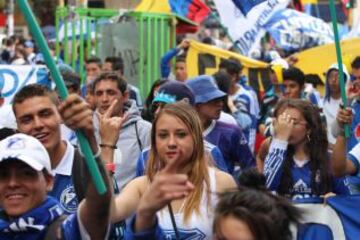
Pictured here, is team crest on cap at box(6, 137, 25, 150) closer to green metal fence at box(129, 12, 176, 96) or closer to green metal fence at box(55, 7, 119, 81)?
green metal fence at box(55, 7, 119, 81)

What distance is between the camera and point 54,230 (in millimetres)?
4250

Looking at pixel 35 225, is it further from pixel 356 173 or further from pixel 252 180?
pixel 356 173

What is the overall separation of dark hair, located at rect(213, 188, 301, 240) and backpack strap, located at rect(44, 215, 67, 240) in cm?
65

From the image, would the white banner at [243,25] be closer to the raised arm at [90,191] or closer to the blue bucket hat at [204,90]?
the blue bucket hat at [204,90]

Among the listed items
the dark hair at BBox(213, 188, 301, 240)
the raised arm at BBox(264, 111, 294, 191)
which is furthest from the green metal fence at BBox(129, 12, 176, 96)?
the dark hair at BBox(213, 188, 301, 240)

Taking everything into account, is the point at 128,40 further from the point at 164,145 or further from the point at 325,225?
the point at 164,145

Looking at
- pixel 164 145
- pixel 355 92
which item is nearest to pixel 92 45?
pixel 355 92

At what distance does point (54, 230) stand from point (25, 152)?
0.32m

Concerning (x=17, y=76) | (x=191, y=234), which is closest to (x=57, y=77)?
(x=191, y=234)

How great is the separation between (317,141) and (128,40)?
10289 mm

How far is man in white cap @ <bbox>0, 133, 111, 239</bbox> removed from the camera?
4.25m

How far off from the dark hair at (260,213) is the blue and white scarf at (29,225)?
2.37 feet

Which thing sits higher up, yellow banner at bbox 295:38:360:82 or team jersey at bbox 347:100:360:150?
yellow banner at bbox 295:38:360:82

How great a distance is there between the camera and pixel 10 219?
4.33 metres
